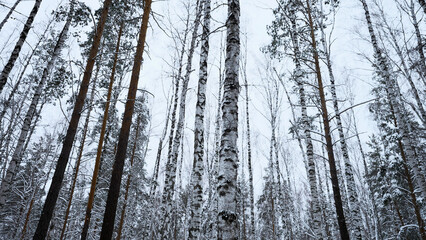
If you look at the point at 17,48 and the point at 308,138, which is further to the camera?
the point at 308,138

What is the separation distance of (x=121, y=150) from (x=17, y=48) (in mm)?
6564

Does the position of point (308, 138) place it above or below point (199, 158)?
above

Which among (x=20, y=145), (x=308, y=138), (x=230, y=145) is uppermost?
(x=308, y=138)

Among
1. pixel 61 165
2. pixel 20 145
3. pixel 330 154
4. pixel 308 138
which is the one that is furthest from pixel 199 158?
pixel 20 145

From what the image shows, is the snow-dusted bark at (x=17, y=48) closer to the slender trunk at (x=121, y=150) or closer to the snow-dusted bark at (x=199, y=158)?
the slender trunk at (x=121, y=150)

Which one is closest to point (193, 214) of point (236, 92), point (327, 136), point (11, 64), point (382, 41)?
point (236, 92)

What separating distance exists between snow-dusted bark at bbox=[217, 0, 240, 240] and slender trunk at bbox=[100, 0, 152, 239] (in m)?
2.88

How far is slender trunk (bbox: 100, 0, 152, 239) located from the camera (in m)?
4.66

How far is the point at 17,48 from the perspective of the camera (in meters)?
7.96

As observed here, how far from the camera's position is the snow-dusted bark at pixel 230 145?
282 centimetres

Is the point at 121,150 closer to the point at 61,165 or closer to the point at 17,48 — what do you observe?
the point at 61,165

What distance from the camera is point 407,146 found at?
323 inches

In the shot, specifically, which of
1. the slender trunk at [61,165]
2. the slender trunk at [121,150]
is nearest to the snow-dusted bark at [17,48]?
the slender trunk at [61,165]

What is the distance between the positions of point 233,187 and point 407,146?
8792mm
